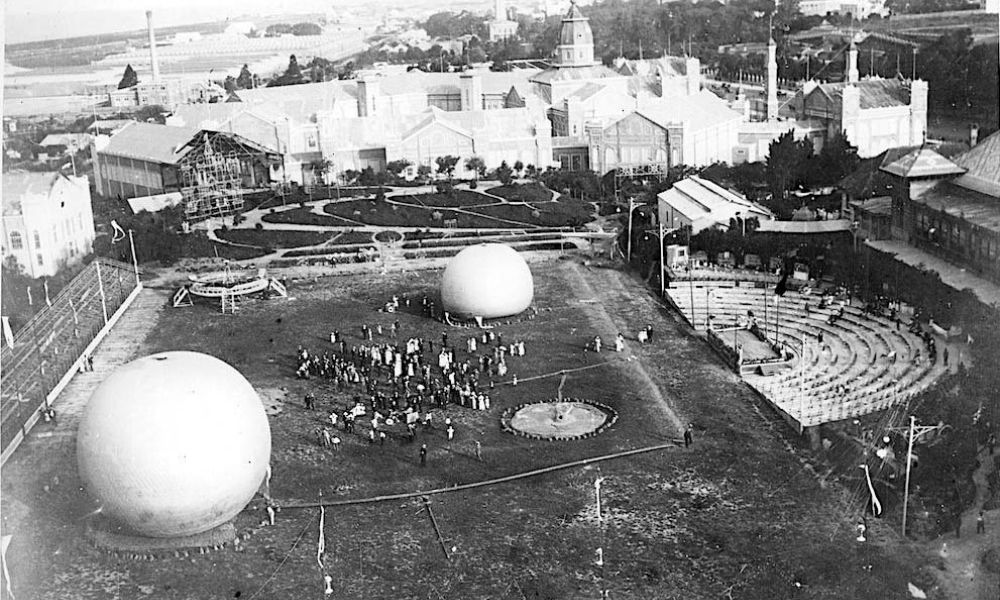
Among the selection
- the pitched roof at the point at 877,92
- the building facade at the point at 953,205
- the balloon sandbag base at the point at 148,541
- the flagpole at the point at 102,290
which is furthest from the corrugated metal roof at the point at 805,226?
the balloon sandbag base at the point at 148,541

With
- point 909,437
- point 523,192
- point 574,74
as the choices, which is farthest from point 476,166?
point 909,437

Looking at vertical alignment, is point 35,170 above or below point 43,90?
below

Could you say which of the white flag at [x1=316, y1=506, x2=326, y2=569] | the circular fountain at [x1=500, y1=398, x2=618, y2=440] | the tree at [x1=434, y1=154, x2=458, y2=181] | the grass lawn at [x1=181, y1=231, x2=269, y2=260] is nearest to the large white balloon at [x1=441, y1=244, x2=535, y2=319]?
the circular fountain at [x1=500, y1=398, x2=618, y2=440]

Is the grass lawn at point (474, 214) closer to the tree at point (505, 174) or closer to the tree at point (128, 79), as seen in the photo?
the tree at point (505, 174)

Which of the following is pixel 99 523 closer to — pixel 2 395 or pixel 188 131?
pixel 2 395

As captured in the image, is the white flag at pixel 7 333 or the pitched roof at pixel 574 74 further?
the pitched roof at pixel 574 74

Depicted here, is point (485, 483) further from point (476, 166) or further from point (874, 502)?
point (476, 166)

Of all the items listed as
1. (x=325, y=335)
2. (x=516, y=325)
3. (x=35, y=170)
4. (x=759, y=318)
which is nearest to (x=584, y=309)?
(x=516, y=325)
